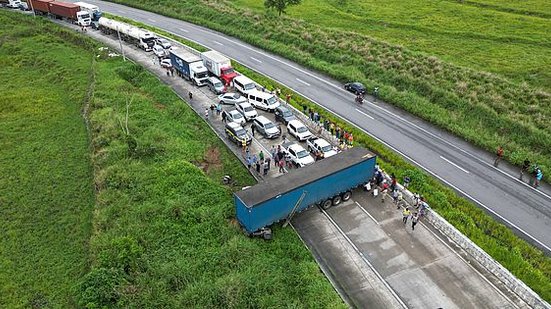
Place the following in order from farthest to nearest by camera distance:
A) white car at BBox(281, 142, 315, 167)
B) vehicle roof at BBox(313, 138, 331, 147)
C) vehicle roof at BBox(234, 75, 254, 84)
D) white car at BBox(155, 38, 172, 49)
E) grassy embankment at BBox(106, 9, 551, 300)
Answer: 1. white car at BBox(155, 38, 172, 49)
2. vehicle roof at BBox(234, 75, 254, 84)
3. vehicle roof at BBox(313, 138, 331, 147)
4. white car at BBox(281, 142, 315, 167)
5. grassy embankment at BBox(106, 9, 551, 300)

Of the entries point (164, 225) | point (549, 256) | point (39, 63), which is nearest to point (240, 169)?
point (164, 225)

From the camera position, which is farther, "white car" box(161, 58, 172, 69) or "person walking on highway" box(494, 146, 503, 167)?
"white car" box(161, 58, 172, 69)

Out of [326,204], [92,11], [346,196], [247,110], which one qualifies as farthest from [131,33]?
[346,196]

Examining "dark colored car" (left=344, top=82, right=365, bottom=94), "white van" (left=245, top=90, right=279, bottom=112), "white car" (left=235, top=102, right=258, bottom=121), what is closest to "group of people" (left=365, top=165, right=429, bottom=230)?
"white car" (left=235, top=102, right=258, bottom=121)

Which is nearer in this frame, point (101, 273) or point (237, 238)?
point (101, 273)

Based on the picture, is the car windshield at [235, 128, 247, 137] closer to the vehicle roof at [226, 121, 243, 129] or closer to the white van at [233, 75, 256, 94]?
the vehicle roof at [226, 121, 243, 129]

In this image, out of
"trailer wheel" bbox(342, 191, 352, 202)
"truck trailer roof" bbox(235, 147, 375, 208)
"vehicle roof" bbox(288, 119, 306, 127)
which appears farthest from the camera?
"vehicle roof" bbox(288, 119, 306, 127)

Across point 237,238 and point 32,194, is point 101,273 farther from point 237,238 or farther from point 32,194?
point 32,194
